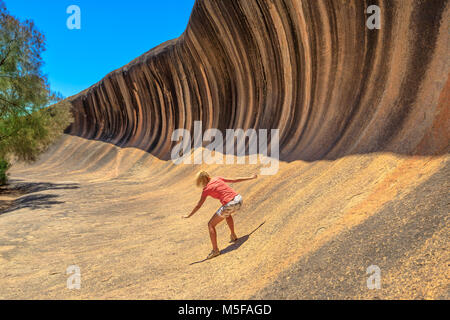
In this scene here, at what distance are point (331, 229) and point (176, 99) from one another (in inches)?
601

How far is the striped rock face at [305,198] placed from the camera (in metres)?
2.46

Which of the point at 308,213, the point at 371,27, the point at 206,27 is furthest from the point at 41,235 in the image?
the point at 206,27

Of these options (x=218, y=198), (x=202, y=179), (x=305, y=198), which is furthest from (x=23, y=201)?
(x=305, y=198)

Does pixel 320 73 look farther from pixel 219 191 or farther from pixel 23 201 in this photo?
pixel 23 201

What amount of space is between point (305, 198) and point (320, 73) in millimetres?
3902

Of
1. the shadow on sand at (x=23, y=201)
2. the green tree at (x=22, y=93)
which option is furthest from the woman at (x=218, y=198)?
the green tree at (x=22, y=93)

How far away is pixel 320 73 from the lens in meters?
6.75

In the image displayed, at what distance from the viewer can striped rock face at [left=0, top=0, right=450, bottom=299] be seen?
8.07ft

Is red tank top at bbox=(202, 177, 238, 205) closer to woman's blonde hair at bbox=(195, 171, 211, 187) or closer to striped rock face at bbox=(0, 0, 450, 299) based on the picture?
woman's blonde hair at bbox=(195, 171, 211, 187)

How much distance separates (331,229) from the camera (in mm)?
3004

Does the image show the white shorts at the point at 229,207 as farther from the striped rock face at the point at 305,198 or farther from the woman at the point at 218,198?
the striped rock face at the point at 305,198

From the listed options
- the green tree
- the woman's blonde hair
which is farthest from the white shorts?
the green tree

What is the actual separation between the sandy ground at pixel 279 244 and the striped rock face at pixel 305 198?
2 centimetres

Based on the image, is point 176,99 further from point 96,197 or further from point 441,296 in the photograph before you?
point 441,296
